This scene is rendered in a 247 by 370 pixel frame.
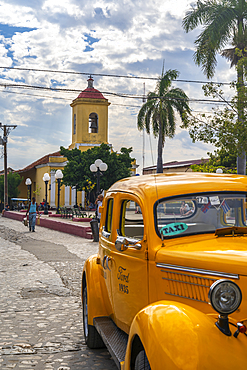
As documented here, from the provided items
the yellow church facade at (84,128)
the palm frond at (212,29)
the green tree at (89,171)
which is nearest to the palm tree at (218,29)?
the palm frond at (212,29)

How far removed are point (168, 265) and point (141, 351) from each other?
0.59m

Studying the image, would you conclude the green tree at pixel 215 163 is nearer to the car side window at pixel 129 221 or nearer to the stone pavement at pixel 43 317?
the stone pavement at pixel 43 317

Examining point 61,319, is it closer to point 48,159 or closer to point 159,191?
point 159,191

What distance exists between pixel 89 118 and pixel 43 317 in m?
45.9

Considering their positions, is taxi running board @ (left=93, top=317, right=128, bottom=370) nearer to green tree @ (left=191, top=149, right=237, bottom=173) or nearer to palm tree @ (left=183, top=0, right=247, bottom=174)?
green tree @ (left=191, top=149, right=237, bottom=173)

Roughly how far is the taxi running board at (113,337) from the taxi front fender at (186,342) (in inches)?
26.6

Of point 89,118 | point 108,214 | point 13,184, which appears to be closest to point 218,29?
point 108,214

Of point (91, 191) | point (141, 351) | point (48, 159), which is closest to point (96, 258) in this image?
point (141, 351)

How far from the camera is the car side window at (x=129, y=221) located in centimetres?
380

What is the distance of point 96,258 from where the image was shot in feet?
16.0

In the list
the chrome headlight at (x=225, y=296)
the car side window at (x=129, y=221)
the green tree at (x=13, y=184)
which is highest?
the green tree at (x=13, y=184)

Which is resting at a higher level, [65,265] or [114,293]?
[114,293]

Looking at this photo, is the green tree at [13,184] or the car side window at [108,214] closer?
the car side window at [108,214]

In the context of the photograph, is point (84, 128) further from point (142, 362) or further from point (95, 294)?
point (142, 362)
